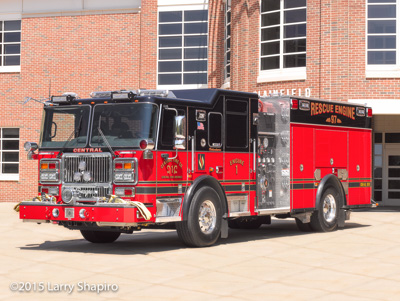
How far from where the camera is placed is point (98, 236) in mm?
13680

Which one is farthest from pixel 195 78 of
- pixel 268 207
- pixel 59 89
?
pixel 268 207

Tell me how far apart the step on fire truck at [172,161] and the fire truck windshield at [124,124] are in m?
0.02

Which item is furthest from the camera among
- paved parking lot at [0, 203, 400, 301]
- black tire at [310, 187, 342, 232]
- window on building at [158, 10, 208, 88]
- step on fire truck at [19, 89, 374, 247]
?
window on building at [158, 10, 208, 88]

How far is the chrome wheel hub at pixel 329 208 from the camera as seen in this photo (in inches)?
623

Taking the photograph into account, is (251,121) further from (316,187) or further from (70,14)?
(70,14)

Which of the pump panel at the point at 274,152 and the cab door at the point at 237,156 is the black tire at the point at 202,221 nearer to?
the cab door at the point at 237,156

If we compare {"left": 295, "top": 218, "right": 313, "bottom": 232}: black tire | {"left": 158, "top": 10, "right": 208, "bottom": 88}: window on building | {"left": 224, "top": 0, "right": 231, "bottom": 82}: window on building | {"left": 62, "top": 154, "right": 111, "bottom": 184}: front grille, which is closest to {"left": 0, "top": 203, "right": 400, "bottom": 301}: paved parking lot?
{"left": 295, "top": 218, "right": 313, "bottom": 232}: black tire

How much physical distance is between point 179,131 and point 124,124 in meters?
0.91

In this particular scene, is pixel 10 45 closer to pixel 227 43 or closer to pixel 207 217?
pixel 227 43

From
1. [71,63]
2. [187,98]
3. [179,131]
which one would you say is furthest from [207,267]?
[71,63]

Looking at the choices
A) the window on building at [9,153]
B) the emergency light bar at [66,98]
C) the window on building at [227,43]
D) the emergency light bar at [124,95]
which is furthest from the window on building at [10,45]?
the emergency light bar at [124,95]

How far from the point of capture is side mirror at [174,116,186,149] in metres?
11.8

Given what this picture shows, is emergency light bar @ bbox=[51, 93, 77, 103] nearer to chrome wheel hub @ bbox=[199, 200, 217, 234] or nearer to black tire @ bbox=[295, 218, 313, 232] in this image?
chrome wheel hub @ bbox=[199, 200, 217, 234]

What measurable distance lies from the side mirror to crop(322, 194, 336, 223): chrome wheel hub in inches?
194
